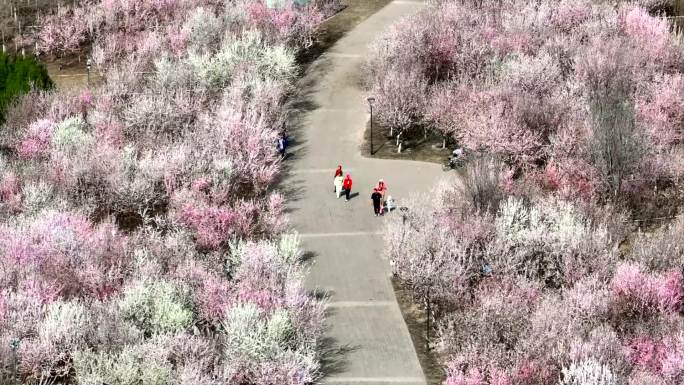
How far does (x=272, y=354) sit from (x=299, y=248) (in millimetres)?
7871

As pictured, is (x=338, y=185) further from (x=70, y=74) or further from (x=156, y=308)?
(x=70, y=74)

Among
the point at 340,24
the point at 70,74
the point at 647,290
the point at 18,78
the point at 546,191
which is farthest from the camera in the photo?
the point at 340,24

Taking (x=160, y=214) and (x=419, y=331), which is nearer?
(x=419, y=331)

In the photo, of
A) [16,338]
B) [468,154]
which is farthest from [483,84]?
[16,338]

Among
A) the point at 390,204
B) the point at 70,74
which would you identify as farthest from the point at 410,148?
the point at 70,74

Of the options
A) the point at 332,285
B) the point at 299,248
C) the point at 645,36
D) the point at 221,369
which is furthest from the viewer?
the point at 645,36

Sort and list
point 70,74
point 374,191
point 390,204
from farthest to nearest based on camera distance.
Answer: point 70,74 → point 374,191 → point 390,204

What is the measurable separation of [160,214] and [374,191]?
289 inches

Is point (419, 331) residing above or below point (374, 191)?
below

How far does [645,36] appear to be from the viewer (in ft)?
155

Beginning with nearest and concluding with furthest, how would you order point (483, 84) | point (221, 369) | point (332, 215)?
point (221, 369) < point (332, 215) < point (483, 84)

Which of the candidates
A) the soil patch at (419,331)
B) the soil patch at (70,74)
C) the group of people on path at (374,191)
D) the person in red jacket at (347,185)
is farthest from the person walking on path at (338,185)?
the soil patch at (70,74)

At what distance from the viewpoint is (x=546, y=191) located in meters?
36.4

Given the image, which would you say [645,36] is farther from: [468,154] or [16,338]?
[16,338]
